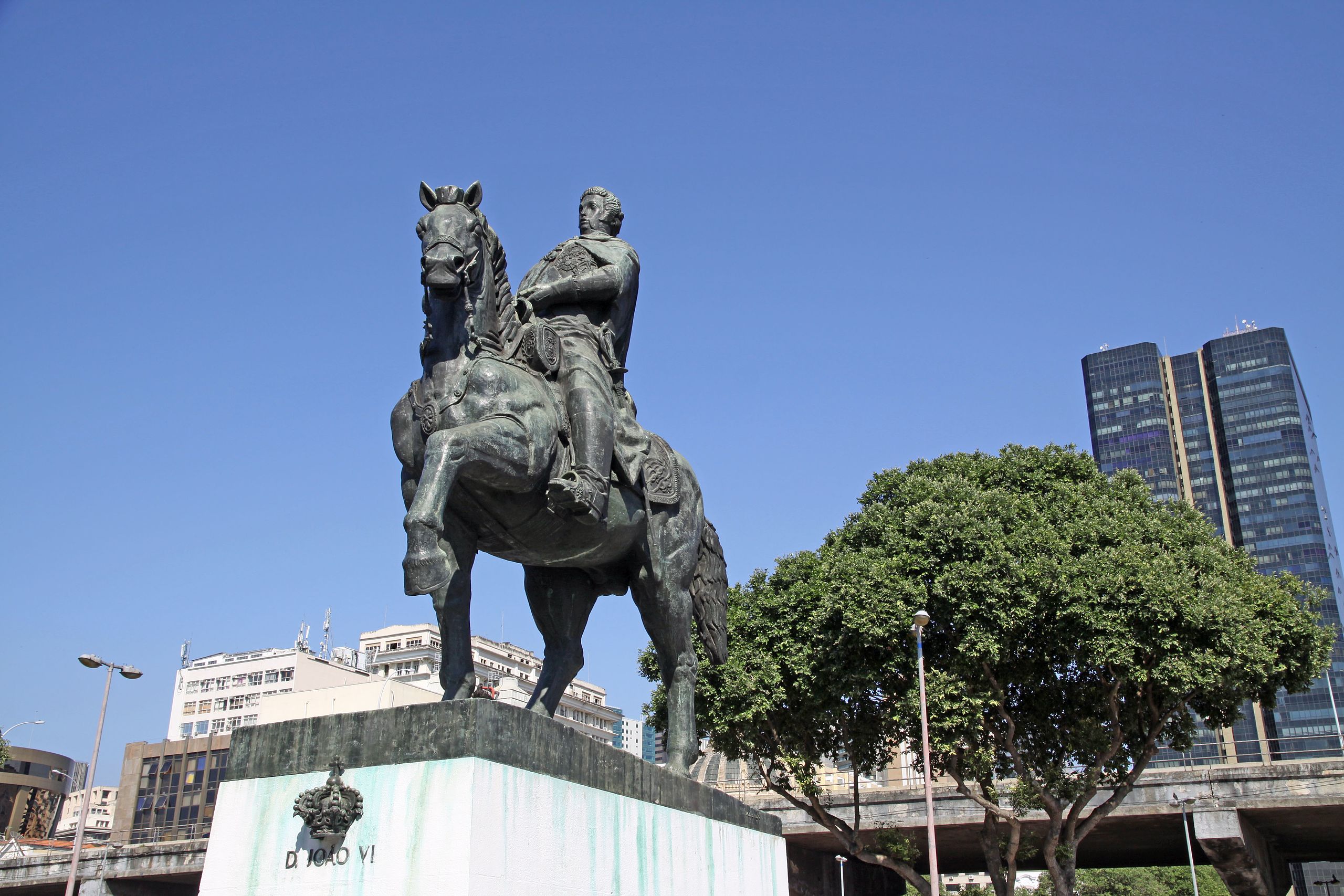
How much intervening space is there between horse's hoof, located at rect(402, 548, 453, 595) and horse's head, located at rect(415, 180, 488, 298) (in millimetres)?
1802

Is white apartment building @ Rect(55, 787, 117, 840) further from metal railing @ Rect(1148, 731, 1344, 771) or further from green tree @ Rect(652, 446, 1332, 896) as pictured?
metal railing @ Rect(1148, 731, 1344, 771)

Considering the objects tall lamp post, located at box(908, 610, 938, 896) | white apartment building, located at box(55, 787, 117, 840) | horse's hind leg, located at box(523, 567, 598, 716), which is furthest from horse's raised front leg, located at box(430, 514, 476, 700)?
white apartment building, located at box(55, 787, 117, 840)

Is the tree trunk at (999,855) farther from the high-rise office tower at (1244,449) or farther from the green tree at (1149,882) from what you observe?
the high-rise office tower at (1244,449)

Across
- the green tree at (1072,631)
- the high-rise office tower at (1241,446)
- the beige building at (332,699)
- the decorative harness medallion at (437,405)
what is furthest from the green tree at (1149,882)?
the high-rise office tower at (1241,446)

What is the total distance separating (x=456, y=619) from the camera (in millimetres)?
6902

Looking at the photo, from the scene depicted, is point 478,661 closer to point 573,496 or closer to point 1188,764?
point 1188,764

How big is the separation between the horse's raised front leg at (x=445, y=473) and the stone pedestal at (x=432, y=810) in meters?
0.80

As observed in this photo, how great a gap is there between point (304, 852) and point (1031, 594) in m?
18.3

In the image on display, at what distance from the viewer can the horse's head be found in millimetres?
6898

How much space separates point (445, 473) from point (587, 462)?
3.98ft

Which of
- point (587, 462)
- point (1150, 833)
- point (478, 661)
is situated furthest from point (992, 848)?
point (478, 661)

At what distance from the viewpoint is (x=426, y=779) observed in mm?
5438

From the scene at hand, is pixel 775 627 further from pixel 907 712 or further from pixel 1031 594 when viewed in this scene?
pixel 1031 594

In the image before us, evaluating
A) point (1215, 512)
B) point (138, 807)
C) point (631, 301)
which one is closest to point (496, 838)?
point (631, 301)
